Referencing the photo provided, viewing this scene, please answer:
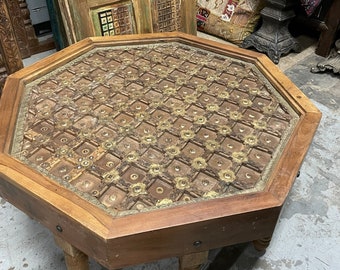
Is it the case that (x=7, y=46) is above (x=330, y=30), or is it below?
above

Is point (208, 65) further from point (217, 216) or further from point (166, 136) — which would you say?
point (217, 216)

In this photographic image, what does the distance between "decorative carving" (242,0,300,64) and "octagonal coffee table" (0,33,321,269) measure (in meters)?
1.22

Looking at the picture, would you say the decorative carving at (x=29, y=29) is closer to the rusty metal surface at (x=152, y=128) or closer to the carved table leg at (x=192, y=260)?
the rusty metal surface at (x=152, y=128)

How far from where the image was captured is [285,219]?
1.53 metres

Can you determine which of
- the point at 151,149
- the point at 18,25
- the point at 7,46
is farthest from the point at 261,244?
the point at 18,25

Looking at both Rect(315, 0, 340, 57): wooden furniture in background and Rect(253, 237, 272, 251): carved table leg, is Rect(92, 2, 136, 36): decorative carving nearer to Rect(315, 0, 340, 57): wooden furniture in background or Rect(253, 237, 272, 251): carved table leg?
Rect(253, 237, 272, 251): carved table leg

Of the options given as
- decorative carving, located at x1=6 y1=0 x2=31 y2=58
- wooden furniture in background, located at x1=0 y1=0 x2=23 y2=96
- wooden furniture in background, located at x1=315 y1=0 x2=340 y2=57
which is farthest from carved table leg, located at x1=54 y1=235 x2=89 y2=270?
wooden furniture in background, located at x1=315 y1=0 x2=340 y2=57

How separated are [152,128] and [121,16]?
39.9 inches

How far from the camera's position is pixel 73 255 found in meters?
1.02

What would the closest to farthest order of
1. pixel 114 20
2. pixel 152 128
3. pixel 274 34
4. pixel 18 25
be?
pixel 152 128 → pixel 114 20 → pixel 18 25 → pixel 274 34

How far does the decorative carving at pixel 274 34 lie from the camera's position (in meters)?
2.56

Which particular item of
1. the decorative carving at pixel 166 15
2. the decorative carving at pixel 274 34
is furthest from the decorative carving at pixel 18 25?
the decorative carving at pixel 274 34

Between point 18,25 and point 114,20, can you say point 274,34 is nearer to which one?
point 114,20

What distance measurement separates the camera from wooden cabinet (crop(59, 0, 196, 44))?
182 centimetres
